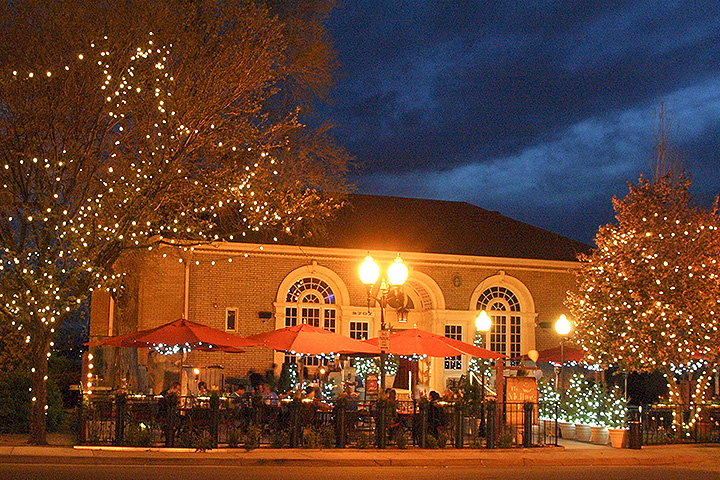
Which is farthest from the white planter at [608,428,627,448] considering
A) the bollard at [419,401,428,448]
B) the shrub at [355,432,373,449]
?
the shrub at [355,432,373,449]

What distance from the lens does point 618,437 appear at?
19266 millimetres

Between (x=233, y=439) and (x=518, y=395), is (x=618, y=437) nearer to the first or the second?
(x=518, y=395)

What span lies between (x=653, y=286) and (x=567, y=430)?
4.16 metres

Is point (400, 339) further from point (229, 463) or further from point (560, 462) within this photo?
point (229, 463)

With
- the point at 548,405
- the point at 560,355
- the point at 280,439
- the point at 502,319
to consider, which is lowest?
the point at 280,439

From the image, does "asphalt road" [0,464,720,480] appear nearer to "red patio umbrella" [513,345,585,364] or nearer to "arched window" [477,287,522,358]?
"red patio umbrella" [513,345,585,364]

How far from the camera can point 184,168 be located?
19.2 meters

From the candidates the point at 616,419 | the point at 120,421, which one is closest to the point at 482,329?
Result: the point at 616,419

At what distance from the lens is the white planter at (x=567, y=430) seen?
2119 cm

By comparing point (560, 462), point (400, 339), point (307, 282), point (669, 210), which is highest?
point (669, 210)

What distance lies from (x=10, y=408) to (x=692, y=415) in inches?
623

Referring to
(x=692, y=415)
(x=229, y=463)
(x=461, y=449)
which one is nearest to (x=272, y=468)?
(x=229, y=463)

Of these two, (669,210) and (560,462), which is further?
(669,210)

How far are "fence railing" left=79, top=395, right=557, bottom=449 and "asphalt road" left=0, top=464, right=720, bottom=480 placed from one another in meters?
2.30
